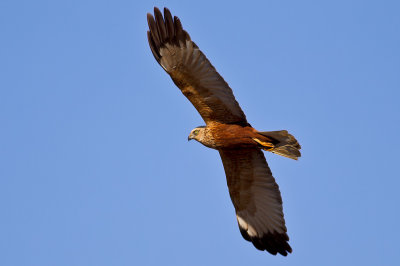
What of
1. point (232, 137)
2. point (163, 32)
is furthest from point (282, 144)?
point (163, 32)

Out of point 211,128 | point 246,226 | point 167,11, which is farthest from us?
point 246,226

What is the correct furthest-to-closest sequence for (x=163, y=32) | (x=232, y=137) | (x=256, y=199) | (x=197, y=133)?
(x=256, y=199) < (x=197, y=133) < (x=232, y=137) < (x=163, y=32)

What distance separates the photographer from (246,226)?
1088cm

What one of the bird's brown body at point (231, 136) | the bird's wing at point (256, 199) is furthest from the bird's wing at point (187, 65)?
the bird's wing at point (256, 199)

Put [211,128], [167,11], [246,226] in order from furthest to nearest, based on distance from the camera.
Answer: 1. [246,226]
2. [211,128]
3. [167,11]

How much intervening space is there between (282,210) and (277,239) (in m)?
0.54

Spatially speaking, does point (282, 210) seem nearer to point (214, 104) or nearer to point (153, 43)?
point (214, 104)

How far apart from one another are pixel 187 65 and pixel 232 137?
1.42m

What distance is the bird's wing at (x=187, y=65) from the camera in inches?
372

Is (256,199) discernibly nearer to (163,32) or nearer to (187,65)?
(187,65)

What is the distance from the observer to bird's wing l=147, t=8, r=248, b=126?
9.46 m

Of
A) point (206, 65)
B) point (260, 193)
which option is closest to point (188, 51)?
point (206, 65)

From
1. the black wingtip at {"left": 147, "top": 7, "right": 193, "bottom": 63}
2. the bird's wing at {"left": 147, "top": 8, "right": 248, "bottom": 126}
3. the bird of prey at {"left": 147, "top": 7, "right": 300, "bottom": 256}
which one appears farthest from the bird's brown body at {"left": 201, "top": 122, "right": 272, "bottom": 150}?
the black wingtip at {"left": 147, "top": 7, "right": 193, "bottom": 63}

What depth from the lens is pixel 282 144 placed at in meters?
9.62
